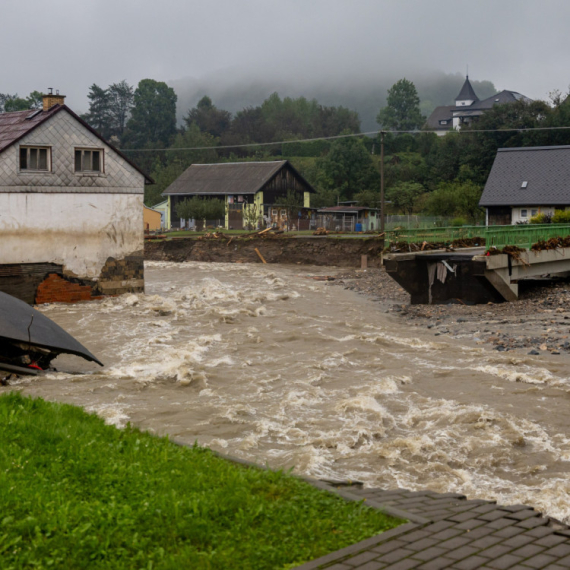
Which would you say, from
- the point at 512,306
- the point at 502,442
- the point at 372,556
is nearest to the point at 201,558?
the point at 372,556

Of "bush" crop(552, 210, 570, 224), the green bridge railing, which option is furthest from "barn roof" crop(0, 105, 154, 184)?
"bush" crop(552, 210, 570, 224)

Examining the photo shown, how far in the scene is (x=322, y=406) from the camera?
12.0 meters

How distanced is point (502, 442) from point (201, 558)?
6.47 metres

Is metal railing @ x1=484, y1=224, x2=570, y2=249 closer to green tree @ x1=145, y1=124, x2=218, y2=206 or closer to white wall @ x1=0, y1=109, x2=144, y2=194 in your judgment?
white wall @ x1=0, y1=109, x2=144, y2=194

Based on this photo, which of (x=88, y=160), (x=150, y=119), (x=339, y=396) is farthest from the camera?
(x=150, y=119)

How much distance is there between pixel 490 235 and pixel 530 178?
114 ft

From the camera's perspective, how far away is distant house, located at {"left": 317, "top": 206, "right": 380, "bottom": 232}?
6562 centimetres

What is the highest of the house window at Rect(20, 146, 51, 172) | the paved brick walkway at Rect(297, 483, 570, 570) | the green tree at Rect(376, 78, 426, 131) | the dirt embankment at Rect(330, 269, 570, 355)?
the green tree at Rect(376, 78, 426, 131)

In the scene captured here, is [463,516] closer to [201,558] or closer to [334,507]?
[334,507]

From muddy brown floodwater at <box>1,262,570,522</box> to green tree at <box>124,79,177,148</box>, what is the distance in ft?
336

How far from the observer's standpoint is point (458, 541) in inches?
196

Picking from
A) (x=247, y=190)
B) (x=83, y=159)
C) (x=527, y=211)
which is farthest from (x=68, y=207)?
(x=247, y=190)

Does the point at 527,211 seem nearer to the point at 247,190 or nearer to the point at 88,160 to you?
the point at 247,190

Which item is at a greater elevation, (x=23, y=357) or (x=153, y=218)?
(x=153, y=218)
